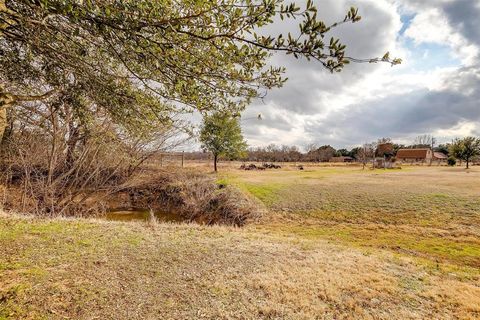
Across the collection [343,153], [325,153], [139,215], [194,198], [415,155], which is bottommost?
[139,215]

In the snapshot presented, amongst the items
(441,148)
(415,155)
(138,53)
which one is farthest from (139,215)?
(441,148)

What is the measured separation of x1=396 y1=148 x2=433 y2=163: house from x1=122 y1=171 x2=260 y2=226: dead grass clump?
7439 centimetres

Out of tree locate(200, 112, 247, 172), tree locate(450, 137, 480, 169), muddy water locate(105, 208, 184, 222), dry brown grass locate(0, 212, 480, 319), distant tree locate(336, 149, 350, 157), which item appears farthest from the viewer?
distant tree locate(336, 149, 350, 157)

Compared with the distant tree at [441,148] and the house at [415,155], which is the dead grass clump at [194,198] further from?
the distant tree at [441,148]

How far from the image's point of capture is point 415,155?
255ft

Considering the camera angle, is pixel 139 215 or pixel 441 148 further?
pixel 441 148

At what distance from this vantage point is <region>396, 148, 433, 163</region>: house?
75.2m

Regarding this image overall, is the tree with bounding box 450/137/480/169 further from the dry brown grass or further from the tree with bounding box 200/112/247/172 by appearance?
the dry brown grass

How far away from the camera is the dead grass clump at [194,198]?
17094mm

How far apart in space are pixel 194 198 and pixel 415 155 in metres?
80.8

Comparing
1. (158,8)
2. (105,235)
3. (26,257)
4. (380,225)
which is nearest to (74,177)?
(105,235)

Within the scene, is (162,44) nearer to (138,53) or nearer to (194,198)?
(138,53)

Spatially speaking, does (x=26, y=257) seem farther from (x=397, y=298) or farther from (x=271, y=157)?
(x=271, y=157)

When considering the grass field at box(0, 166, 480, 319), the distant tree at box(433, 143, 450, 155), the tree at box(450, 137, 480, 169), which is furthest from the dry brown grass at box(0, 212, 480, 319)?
the distant tree at box(433, 143, 450, 155)
